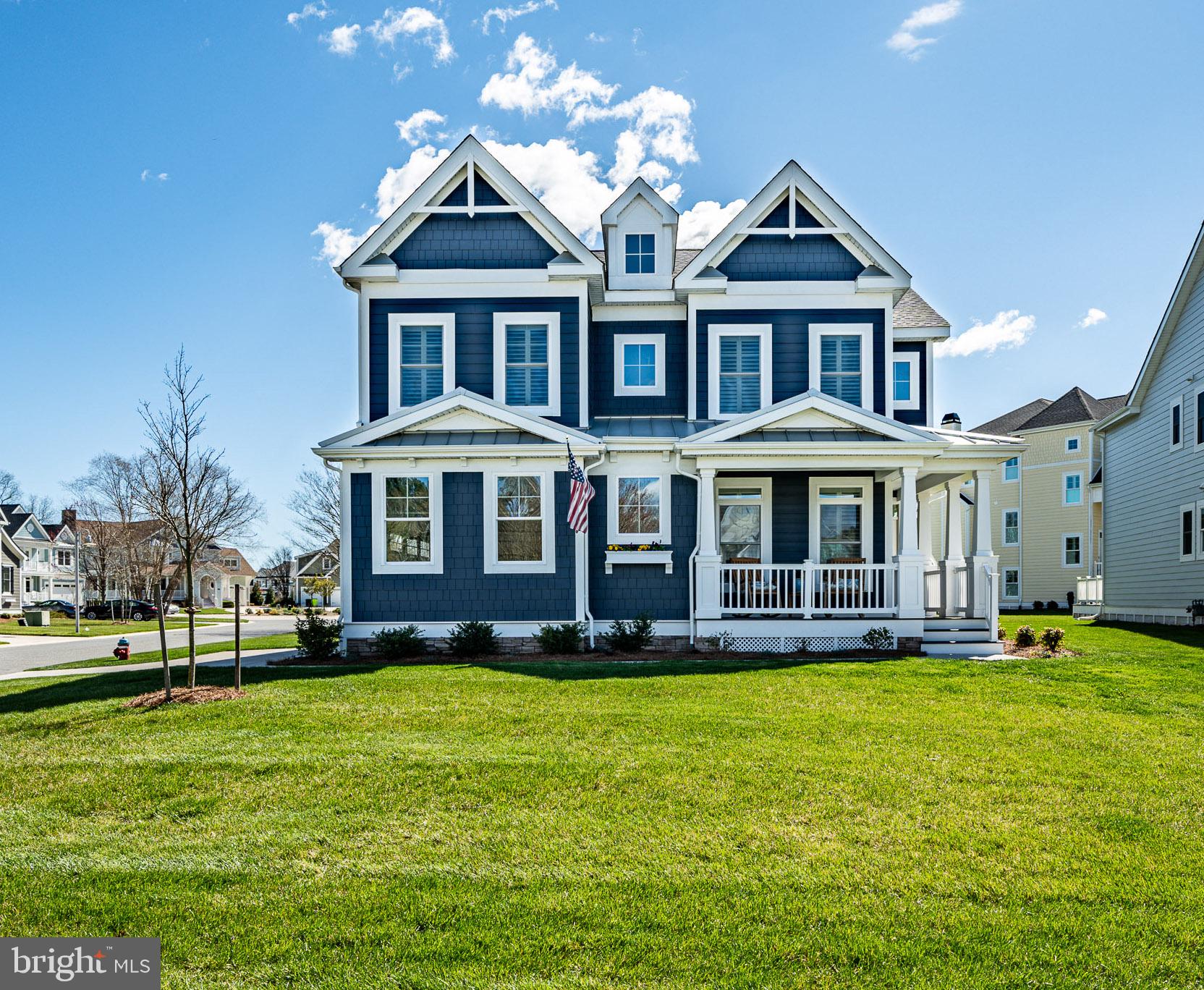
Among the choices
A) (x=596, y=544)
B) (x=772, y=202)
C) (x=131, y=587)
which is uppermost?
(x=772, y=202)

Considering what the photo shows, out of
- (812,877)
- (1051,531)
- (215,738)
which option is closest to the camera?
(812,877)

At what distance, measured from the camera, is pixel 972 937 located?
172 inches

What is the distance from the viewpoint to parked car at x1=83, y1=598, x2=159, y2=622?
153 ft

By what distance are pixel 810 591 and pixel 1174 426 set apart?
13.6 m

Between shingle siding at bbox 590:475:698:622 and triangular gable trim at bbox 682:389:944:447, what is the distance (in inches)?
50.7

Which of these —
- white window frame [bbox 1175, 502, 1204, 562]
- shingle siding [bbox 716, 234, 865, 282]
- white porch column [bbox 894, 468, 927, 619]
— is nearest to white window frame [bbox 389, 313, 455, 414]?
shingle siding [bbox 716, 234, 865, 282]

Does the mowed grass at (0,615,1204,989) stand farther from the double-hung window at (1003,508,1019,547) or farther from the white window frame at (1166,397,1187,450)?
the double-hung window at (1003,508,1019,547)

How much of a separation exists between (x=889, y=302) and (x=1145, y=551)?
12455 millimetres

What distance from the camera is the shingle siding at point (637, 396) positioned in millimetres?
17766

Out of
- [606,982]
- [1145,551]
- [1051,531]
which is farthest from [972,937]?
[1051,531]

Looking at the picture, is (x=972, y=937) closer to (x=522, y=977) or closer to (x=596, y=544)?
(x=522, y=977)

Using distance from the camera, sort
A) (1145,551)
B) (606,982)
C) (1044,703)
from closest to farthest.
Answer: (606,982), (1044,703), (1145,551)

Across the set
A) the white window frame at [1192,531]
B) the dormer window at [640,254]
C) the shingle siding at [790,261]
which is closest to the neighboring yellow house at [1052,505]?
the white window frame at [1192,531]

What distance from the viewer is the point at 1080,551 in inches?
1449
